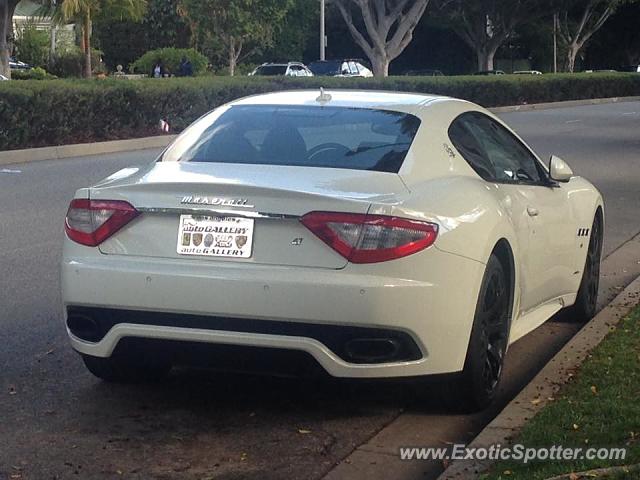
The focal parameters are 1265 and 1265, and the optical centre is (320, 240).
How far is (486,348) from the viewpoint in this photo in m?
6.03

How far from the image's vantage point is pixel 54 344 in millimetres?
7457

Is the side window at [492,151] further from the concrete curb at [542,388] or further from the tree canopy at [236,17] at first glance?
the tree canopy at [236,17]

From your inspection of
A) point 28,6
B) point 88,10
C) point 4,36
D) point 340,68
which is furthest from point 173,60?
point 4,36

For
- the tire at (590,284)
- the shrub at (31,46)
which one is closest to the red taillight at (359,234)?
the tire at (590,284)

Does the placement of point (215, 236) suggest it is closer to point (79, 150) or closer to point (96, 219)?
point (96, 219)

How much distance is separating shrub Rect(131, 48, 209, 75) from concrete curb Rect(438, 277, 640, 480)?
151 feet

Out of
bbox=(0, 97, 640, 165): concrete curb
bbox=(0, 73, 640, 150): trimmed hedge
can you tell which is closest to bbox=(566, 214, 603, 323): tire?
bbox=(0, 97, 640, 165): concrete curb

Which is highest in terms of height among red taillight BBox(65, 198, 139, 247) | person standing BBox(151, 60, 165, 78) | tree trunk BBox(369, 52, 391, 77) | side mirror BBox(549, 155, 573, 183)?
red taillight BBox(65, 198, 139, 247)

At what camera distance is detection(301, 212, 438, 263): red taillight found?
541 cm

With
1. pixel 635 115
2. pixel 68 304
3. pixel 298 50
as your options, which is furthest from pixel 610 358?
pixel 298 50

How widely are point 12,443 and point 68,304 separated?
0.69m

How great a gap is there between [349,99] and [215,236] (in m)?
1.62

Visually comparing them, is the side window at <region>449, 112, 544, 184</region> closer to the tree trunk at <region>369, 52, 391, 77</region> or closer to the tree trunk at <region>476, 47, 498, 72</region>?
the tree trunk at <region>369, 52, 391, 77</region>

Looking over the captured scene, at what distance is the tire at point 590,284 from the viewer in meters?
8.08
